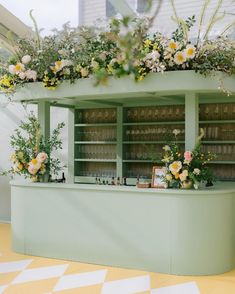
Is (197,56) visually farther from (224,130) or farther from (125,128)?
(125,128)

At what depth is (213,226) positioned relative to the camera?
461 centimetres

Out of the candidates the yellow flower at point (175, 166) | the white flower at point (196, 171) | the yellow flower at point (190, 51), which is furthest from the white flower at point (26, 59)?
the white flower at point (196, 171)

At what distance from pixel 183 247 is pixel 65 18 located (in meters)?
3.78

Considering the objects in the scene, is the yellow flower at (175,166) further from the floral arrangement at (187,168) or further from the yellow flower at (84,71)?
the yellow flower at (84,71)

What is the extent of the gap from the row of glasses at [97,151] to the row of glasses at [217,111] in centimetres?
159

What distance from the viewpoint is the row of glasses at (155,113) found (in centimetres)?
651

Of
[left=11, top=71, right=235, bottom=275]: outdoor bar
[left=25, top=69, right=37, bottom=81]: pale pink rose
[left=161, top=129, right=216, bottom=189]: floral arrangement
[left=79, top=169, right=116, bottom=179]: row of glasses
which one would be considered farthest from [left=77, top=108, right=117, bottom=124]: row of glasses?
[left=161, top=129, right=216, bottom=189]: floral arrangement

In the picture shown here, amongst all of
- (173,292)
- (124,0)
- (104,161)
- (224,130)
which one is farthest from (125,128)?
(173,292)

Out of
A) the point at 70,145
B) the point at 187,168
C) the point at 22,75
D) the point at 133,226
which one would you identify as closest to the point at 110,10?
the point at 22,75

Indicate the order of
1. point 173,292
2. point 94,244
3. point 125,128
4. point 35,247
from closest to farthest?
point 173,292, point 94,244, point 35,247, point 125,128

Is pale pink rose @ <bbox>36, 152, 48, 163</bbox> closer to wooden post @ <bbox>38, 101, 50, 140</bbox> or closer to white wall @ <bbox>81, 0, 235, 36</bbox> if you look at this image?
wooden post @ <bbox>38, 101, 50, 140</bbox>

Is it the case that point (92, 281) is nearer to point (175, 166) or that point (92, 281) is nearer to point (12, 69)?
point (175, 166)

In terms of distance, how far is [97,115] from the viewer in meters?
7.16

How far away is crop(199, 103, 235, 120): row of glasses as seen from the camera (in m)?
6.18
